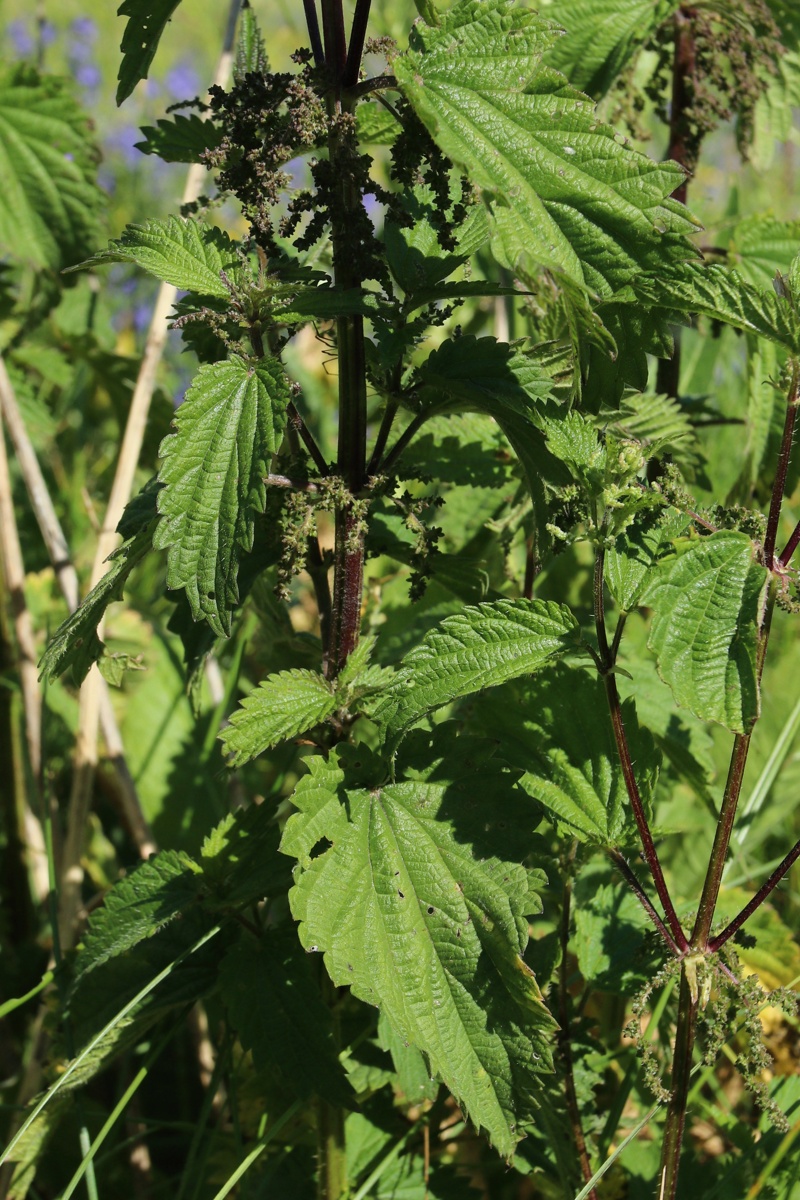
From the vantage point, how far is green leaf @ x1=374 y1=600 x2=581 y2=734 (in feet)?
4.14

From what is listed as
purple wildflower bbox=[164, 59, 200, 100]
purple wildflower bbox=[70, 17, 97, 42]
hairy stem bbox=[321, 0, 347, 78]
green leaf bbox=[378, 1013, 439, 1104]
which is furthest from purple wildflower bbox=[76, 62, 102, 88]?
green leaf bbox=[378, 1013, 439, 1104]

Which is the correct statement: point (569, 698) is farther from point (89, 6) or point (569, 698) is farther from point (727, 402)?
point (89, 6)

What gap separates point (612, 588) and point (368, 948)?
49cm

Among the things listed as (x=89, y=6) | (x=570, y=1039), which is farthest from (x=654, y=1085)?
(x=89, y=6)

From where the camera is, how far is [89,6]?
6.39 metres

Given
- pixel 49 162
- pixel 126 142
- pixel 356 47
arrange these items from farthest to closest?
pixel 126 142
pixel 49 162
pixel 356 47

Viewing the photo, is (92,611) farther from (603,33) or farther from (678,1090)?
(603,33)

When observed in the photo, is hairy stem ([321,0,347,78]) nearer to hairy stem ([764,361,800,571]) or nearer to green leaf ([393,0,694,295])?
green leaf ([393,0,694,295])

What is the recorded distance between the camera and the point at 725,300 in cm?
121

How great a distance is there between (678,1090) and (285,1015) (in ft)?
1.62

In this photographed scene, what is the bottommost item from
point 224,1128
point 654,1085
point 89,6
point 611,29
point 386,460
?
point 224,1128

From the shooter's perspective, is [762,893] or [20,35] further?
[20,35]

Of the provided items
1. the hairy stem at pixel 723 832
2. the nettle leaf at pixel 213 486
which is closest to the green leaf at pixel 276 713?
the nettle leaf at pixel 213 486

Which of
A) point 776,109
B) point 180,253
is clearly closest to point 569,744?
point 180,253
